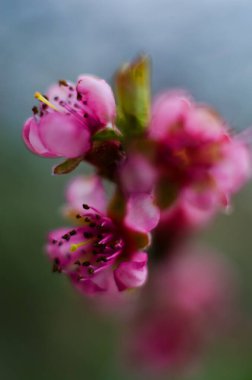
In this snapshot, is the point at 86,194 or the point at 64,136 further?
the point at 86,194

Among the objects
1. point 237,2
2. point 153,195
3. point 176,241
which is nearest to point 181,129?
point 153,195

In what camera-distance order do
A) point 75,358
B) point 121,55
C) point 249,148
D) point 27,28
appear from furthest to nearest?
point 121,55
point 27,28
point 75,358
point 249,148

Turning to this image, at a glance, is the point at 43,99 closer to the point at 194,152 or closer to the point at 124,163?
the point at 124,163

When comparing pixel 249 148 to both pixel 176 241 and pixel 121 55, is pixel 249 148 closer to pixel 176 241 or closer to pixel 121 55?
pixel 176 241

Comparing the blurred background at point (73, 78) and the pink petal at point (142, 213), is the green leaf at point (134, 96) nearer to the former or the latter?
the pink petal at point (142, 213)

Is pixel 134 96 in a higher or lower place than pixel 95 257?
higher

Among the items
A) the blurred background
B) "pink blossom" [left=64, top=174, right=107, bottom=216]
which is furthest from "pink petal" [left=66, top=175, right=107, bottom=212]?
the blurred background

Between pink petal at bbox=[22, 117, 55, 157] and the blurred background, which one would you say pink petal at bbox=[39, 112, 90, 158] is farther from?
the blurred background

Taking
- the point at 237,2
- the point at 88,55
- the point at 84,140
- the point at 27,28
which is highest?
the point at 84,140

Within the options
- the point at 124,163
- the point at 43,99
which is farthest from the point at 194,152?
the point at 43,99
